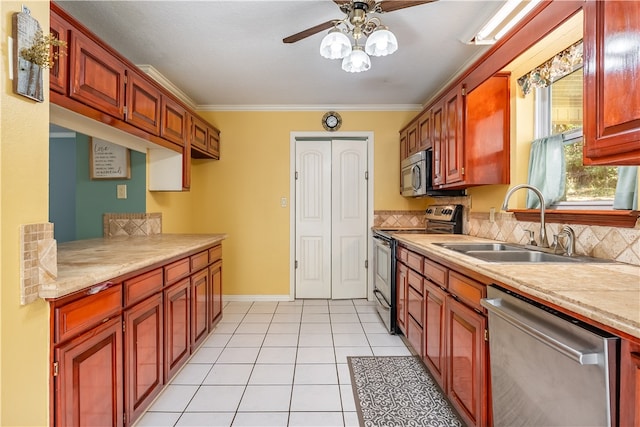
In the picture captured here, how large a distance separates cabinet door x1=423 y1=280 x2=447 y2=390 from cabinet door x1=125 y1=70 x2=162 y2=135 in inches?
84.3

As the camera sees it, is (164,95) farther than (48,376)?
Yes

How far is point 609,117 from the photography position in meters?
1.05

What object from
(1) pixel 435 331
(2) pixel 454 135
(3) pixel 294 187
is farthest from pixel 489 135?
(3) pixel 294 187

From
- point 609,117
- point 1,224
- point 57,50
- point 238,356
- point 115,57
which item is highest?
point 115,57

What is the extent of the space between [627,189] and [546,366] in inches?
42.5

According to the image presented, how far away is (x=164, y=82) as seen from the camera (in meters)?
2.97

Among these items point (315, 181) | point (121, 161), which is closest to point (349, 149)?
point (315, 181)

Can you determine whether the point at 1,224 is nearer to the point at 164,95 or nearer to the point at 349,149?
the point at 164,95

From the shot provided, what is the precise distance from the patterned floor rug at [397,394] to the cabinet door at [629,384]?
3.54 ft

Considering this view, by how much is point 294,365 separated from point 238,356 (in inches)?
18.4

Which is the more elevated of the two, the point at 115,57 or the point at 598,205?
the point at 115,57

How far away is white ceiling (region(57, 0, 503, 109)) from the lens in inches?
75.5

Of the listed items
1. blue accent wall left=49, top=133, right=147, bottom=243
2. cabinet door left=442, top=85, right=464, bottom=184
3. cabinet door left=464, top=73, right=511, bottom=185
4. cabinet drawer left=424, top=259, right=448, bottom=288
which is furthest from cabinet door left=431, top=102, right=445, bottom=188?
blue accent wall left=49, top=133, right=147, bottom=243

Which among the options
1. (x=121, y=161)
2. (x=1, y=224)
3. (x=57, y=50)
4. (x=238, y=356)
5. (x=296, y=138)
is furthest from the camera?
(x=296, y=138)
